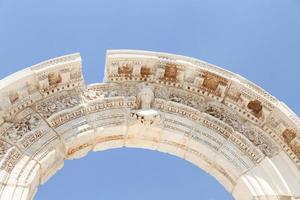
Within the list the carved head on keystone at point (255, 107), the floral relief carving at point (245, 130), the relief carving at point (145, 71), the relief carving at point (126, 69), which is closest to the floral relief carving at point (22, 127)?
the relief carving at point (126, 69)

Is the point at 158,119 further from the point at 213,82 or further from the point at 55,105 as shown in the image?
the point at 55,105

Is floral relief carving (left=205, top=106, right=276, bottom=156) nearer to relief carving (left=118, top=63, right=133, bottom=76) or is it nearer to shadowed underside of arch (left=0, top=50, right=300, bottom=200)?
shadowed underside of arch (left=0, top=50, right=300, bottom=200)

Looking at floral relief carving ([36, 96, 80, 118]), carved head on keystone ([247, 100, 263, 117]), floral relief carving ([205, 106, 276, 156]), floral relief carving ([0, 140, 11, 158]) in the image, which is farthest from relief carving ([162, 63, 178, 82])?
floral relief carving ([0, 140, 11, 158])

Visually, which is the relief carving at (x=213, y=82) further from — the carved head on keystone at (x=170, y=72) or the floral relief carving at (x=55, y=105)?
the floral relief carving at (x=55, y=105)

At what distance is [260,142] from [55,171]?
3305mm

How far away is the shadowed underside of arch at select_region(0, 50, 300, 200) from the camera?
8.88 metres

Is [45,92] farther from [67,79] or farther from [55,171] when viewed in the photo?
[55,171]

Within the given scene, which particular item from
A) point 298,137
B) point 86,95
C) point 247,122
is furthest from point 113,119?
point 298,137

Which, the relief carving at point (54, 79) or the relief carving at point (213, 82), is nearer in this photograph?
the relief carving at point (54, 79)

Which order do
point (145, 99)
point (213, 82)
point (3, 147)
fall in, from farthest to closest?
1. point (213, 82)
2. point (145, 99)
3. point (3, 147)

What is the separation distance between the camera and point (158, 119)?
9.48m

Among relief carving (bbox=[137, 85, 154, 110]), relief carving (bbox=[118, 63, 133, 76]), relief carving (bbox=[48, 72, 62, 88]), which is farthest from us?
relief carving (bbox=[118, 63, 133, 76])

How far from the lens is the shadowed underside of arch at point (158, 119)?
8875 millimetres

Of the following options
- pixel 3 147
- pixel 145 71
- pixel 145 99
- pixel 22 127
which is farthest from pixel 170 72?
pixel 3 147
